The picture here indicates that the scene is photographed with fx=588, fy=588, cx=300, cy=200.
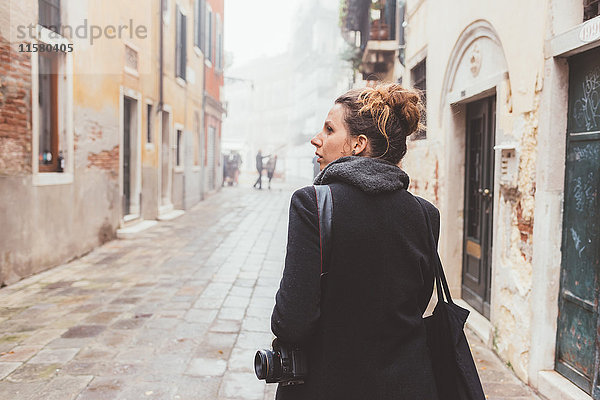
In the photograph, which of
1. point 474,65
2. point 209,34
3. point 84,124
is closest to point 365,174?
point 474,65

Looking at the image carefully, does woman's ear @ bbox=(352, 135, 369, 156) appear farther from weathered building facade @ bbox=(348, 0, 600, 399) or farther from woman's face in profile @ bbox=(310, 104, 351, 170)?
weathered building facade @ bbox=(348, 0, 600, 399)

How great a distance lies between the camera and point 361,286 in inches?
59.9

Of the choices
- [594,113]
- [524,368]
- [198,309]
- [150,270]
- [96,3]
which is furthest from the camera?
[96,3]

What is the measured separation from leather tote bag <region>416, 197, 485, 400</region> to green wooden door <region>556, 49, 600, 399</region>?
191 centimetres

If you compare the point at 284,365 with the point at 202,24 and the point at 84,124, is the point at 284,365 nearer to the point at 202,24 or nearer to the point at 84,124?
the point at 84,124

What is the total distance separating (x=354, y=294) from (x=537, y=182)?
2661 millimetres

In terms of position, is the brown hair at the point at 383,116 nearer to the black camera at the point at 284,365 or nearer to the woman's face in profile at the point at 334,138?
the woman's face in profile at the point at 334,138

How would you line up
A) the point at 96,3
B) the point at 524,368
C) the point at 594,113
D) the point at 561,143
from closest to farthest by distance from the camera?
the point at 594,113, the point at 561,143, the point at 524,368, the point at 96,3

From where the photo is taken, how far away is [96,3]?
8961 mm

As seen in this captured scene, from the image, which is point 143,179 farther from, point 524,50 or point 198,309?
point 524,50

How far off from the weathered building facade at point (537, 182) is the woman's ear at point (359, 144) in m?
2.15

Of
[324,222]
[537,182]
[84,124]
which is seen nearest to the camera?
[324,222]

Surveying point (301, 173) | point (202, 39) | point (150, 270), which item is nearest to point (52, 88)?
point (150, 270)

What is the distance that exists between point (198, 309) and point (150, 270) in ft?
6.88
